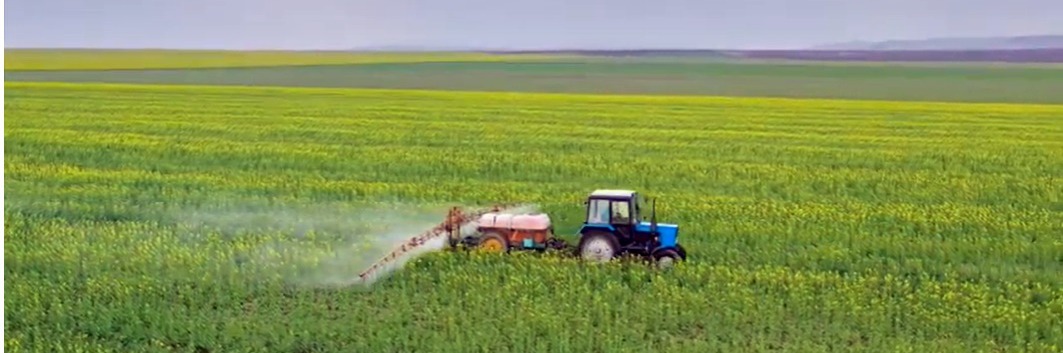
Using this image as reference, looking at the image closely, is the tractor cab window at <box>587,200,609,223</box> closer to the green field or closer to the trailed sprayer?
the trailed sprayer

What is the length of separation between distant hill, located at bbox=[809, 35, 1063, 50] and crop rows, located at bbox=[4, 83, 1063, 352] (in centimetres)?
23

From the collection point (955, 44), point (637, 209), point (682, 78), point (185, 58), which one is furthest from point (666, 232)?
point (185, 58)

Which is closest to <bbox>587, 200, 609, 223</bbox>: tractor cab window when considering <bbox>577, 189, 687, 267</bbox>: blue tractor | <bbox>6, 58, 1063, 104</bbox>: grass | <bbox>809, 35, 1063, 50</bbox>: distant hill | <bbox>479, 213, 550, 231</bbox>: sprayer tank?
<bbox>577, 189, 687, 267</bbox>: blue tractor

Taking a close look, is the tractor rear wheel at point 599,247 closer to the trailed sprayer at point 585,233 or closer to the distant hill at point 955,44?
the trailed sprayer at point 585,233

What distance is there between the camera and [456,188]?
3.55 metres

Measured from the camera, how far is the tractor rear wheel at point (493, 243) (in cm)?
332

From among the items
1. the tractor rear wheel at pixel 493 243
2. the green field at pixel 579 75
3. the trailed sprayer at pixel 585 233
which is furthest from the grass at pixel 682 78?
the tractor rear wheel at pixel 493 243

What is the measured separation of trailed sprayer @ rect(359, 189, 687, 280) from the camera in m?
3.25

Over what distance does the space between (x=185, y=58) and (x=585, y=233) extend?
138 cm

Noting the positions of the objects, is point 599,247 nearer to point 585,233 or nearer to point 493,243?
point 585,233

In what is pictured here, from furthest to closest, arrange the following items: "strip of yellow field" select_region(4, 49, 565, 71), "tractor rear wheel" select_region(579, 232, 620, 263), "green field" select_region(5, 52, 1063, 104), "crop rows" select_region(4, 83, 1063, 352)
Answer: "strip of yellow field" select_region(4, 49, 565, 71)
"green field" select_region(5, 52, 1063, 104)
"tractor rear wheel" select_region(579, 232, 620, 263)
"crop rows" select_region(4, 83, 1063, 352)

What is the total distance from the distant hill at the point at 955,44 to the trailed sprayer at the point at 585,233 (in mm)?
687

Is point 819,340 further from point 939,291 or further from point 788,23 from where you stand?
point 788,23

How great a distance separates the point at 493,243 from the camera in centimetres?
333
